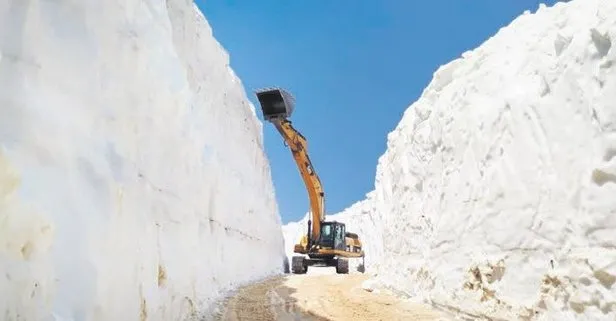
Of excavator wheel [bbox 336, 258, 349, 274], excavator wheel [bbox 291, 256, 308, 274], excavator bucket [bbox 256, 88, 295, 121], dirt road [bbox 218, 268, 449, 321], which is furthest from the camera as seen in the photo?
excavator wheel [bbox 291, 256, 308, 274]

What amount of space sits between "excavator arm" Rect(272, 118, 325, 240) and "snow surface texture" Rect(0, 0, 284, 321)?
9.30 meters

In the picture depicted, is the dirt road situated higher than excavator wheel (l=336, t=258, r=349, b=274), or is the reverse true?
excavator wheel (l=336, t=258, r=349, b=274)

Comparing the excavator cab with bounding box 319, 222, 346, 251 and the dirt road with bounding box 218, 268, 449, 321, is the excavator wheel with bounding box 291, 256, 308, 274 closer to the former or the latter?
the excavator cab with bounding box 319, 222, 346, 251

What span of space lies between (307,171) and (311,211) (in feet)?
5.62

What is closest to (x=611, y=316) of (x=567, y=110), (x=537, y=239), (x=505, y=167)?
(x=537, y=239)

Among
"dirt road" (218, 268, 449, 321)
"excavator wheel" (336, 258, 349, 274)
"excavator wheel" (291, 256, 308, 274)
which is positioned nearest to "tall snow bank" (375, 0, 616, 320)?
"dirt road" (218, 268, 449, 321)

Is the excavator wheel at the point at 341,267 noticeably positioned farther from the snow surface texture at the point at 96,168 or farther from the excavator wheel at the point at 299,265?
the snow surface texture at the point at 96,168

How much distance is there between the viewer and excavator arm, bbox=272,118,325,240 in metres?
19.5

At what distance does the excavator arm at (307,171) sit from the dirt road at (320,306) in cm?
767

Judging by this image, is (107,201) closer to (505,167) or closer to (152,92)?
(152,92)

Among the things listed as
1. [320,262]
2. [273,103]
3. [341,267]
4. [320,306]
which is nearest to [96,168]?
[320,306]

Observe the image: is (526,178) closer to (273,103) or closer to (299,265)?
(273,103)

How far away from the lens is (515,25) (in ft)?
33.9

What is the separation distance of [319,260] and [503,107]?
44.9ft
